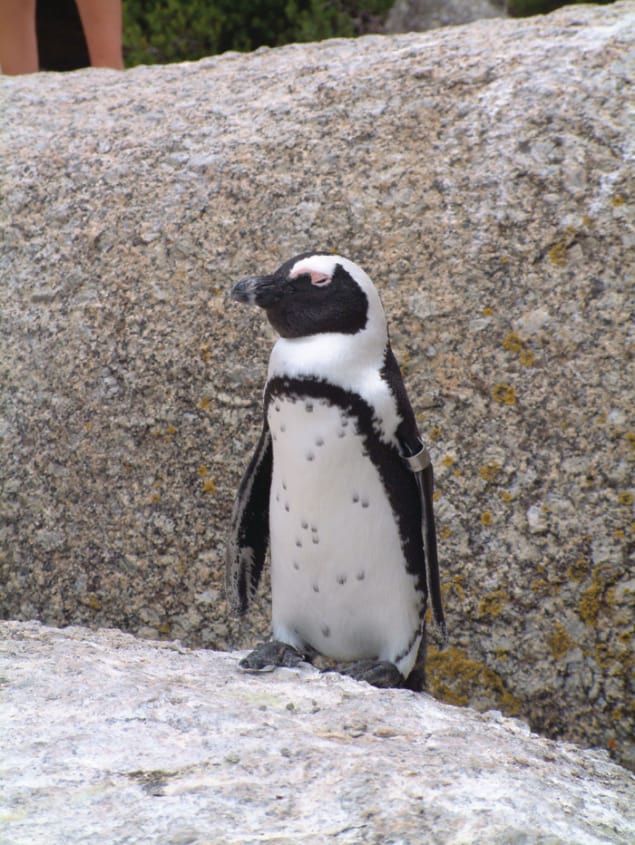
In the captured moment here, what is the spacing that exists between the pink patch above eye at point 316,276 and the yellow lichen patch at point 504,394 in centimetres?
62

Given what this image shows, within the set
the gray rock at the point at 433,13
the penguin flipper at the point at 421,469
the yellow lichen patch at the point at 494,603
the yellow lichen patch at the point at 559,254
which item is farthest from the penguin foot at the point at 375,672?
the gray rock at the point at 433,13

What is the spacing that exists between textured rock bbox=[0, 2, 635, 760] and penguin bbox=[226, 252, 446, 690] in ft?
1.22

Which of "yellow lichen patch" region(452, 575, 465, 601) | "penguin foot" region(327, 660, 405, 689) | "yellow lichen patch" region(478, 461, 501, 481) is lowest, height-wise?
"yellow lichen patch" region(452, 575, 465, 601)

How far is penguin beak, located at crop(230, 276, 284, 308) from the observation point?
1716 millimetres

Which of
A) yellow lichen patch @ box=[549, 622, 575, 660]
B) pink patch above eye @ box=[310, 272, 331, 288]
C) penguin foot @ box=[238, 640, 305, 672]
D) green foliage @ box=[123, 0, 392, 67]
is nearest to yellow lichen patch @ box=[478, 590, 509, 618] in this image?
yellow lichen patch @ box=[549, 622, 575, 660]

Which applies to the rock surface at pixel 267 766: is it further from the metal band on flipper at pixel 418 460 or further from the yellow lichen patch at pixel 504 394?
the yellow lichen patch at pixel 504 394

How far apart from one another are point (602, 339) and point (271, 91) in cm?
109

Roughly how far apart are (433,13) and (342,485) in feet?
16.0

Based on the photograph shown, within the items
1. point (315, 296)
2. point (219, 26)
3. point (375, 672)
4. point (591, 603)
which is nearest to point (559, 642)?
point (591, 603)

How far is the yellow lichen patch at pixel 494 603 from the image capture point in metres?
2.15

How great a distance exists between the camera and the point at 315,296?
5.72 feet

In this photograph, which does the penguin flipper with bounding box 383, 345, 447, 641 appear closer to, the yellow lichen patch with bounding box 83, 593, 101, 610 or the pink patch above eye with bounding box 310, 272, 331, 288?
the pink patch above eye with bounding box 310, 272, 331, 288

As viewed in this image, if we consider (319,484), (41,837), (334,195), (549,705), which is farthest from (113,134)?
(41,837)

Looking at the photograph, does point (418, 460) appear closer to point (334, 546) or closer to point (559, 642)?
point (334, 546)
